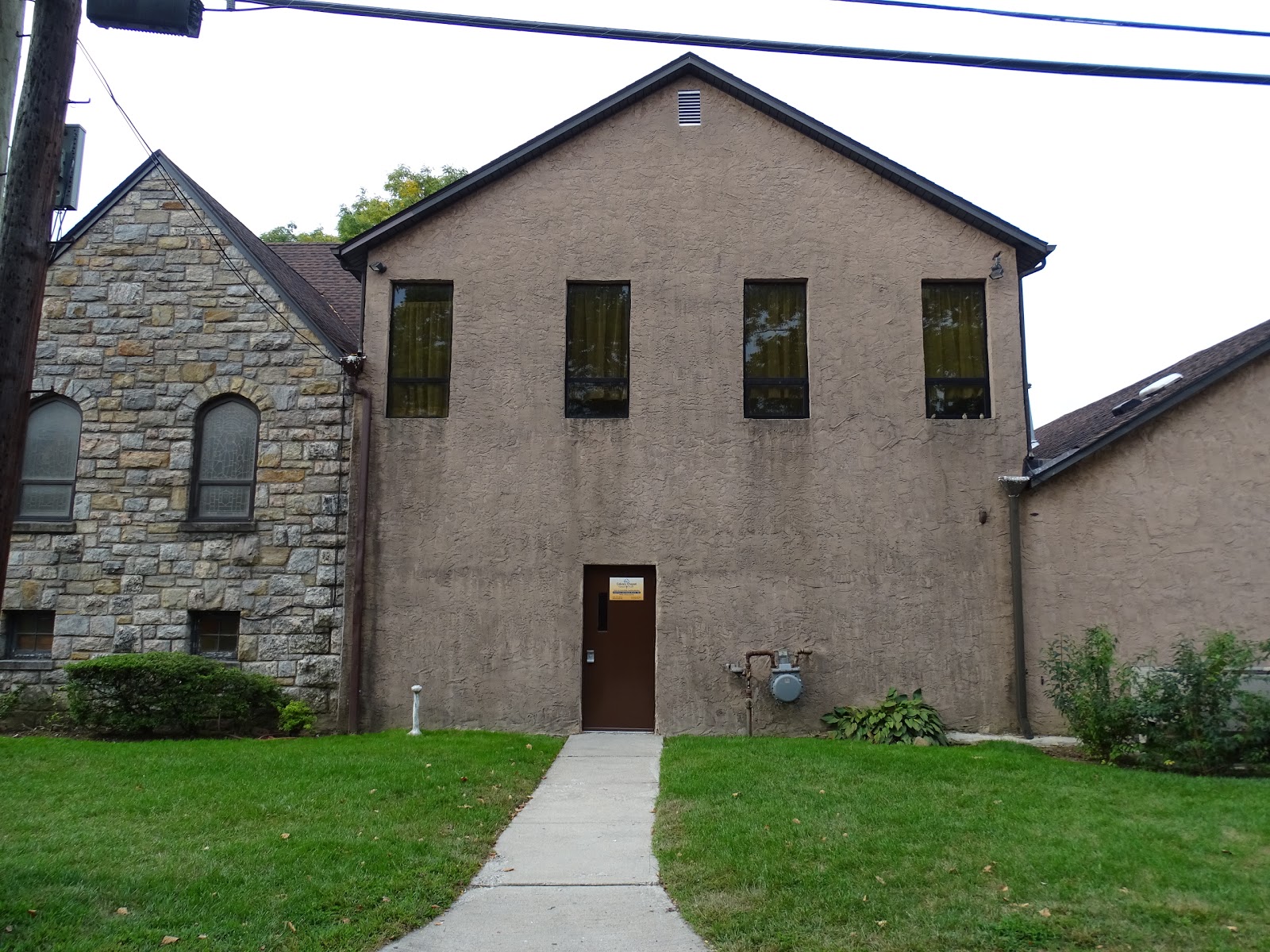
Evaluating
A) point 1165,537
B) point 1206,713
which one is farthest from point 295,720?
point 1165,537

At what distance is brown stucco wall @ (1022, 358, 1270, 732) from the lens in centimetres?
1171

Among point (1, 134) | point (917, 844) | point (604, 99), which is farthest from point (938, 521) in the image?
point (1, 134)

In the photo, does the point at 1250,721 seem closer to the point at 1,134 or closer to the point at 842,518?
the point at 842,518

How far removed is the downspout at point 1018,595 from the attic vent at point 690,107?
20.1ft

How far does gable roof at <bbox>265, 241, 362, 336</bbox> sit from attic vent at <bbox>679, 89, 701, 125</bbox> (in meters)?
5.24

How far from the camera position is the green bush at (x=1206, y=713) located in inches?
367

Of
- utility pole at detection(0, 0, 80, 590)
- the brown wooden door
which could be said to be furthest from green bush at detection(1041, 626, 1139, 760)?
utility pole at detection(0, 0, 80, 590)

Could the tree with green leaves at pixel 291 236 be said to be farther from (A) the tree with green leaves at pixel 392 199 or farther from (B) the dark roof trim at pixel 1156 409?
(B) the dark roof trim at pixel 1156 409

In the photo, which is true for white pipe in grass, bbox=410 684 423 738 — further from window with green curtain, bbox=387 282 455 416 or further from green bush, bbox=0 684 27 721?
green bush, bbox=0 684 27 721

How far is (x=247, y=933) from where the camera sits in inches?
206

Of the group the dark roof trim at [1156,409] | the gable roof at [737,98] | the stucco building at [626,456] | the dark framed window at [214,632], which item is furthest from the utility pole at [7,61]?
the dark roof trim at [1156,409]

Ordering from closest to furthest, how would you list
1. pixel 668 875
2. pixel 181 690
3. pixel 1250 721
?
pixel 668 875, pixel 1250 721, pixel 181 690

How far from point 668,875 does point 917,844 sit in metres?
1.78

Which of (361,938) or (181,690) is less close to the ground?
(181,690)
